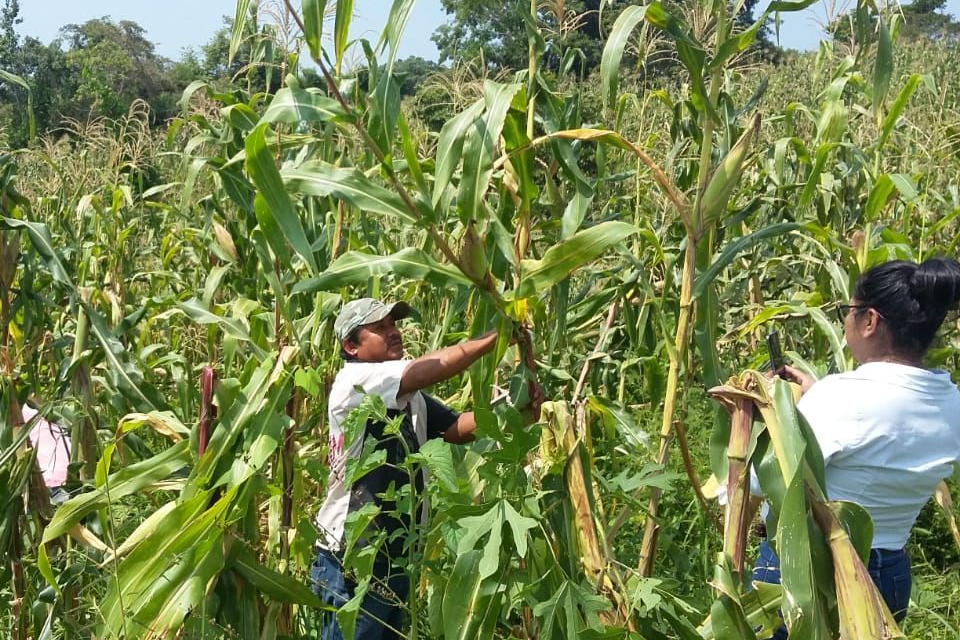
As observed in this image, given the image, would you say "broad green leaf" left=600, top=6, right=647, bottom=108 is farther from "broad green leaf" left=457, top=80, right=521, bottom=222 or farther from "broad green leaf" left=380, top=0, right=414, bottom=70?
"broad green leaf" left=380, top=0, right=414, bottom=70

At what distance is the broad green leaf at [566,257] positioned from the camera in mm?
2061

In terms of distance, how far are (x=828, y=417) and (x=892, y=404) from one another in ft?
0.47

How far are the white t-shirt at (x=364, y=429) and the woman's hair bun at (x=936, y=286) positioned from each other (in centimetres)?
136

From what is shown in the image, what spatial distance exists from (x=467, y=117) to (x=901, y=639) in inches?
53.4

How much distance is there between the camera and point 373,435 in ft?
9.23

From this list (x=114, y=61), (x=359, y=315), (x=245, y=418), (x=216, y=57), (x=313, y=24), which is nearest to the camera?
(x=313, y=24)

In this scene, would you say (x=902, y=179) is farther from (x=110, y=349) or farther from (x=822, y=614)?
(x=110, y=349)

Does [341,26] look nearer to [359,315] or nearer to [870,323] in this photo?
[359,315]

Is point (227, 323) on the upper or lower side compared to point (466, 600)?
upper

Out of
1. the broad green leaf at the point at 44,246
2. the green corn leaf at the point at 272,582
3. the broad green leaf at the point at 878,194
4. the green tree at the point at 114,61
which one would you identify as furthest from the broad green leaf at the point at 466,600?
the green tree at the point at 114,61

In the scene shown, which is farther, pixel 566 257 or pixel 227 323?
pixel 227 323

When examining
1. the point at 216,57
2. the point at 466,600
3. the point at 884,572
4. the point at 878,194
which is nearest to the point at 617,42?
the point at 466,600

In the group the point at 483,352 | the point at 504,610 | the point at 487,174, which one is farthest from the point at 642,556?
the point at 487,174

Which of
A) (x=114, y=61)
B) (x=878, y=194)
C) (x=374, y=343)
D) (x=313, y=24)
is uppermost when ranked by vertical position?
A: (x=114, y=61)
